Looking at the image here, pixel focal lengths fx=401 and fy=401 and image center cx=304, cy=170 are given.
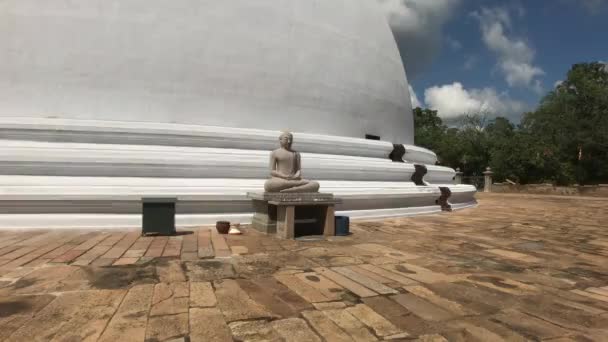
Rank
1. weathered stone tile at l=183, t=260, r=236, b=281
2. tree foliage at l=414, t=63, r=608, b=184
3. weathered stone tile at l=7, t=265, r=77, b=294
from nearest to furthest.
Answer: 1. weathered stone tile at l=7, t=265, r=77, b=294
2. weathered stone tile at l=183, t=260, r=236, b=281
3. tree foliage at l=414, t=63, r=608, b=184

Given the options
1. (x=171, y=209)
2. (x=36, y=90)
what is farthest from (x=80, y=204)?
(x=36, y=90)

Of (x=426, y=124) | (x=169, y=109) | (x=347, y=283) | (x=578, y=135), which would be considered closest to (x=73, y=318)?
(x=347, y=283)

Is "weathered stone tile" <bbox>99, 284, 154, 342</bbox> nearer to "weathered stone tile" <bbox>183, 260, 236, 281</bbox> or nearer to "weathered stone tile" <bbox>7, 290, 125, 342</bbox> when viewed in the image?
"weathered stone tile" <bbox>7, 290, 125, 342</bbox>

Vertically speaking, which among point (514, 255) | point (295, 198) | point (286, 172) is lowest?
point (514, 255)

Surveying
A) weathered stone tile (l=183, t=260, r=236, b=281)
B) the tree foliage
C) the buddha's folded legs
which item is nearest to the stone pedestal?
the buddha's folded legs

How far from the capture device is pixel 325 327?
8.89 ft

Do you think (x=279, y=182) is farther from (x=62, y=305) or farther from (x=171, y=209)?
(x=62, y=305)

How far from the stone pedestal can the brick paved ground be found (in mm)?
374

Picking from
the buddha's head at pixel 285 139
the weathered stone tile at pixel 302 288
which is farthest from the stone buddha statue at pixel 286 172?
the weathered stone tile at pixel 302 288

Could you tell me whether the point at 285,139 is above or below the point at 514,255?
above

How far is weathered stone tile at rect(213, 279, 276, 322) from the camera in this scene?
2873 millimetres

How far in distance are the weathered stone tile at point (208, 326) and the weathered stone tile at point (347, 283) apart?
122cm

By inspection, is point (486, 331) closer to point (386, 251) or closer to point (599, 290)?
point (599, 290)

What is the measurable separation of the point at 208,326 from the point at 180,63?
616 cm
